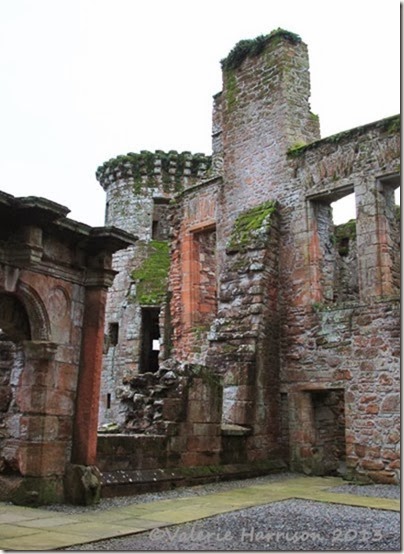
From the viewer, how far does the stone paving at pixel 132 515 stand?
17.1ft

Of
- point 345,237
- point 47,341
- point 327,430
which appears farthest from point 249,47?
point 47,341

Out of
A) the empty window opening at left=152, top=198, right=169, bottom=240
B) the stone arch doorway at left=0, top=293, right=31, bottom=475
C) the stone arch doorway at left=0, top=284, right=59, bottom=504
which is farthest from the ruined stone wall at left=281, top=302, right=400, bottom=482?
the empty window opening at left=152, top=198, right=169, bottom=240

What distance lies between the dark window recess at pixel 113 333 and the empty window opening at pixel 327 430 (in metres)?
12.2

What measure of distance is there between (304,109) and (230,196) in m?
2.44

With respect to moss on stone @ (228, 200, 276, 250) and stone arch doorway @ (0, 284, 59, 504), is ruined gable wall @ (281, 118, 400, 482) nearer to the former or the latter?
moss on stone @ (228, 200, 276, 250)

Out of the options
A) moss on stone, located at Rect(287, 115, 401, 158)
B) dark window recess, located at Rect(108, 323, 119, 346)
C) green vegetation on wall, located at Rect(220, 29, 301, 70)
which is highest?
green vegetation on wall, located at Rect(220, 29, 301, 70)

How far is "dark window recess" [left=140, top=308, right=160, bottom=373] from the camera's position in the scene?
22.5 meters

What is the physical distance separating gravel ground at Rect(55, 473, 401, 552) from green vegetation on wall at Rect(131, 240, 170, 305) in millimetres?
14814

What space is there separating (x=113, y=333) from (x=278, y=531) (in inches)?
707

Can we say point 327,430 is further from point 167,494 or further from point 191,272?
point 191,272

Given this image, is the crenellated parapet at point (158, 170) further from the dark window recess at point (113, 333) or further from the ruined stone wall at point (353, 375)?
the ruined stone wall at point (353, 375)

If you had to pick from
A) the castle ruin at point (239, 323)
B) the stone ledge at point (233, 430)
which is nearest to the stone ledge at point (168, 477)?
the castle ruin at point (239, 323)

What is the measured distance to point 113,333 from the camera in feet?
76.5

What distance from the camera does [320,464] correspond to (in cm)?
1186
